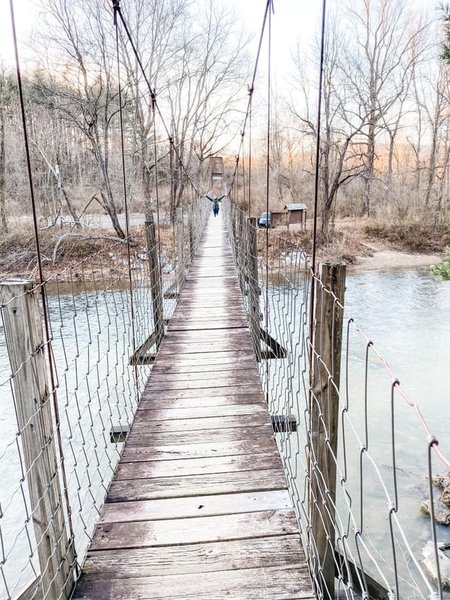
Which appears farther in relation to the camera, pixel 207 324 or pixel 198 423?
pixel 207 324

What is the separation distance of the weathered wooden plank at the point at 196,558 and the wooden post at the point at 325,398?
0.34ft

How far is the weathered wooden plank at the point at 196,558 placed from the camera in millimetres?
1028

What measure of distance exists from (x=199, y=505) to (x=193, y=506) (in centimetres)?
2

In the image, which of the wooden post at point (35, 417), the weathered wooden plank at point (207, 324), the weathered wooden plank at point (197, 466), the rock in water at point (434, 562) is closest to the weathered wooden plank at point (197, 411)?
the weathered wooden plank at point (197, 466)

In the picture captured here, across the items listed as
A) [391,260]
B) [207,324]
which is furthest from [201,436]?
[391,260]

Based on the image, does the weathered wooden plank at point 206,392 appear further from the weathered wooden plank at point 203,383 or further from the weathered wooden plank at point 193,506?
the weathered wooden plank at point 193,506

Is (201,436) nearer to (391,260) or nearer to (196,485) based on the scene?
(196,485)

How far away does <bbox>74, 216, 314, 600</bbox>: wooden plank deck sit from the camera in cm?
100

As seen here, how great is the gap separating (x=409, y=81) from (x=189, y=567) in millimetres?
14530

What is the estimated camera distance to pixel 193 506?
4.07 feet

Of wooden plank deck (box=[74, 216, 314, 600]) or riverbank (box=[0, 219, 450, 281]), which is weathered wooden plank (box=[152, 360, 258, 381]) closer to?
wooden plank deck (box=[74, 216, 314, 600])

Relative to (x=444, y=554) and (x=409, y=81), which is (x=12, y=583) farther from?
(x=409, y=81)

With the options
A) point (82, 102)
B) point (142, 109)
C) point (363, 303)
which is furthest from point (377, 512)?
point (142, 109)

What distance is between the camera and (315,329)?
1122 mm
